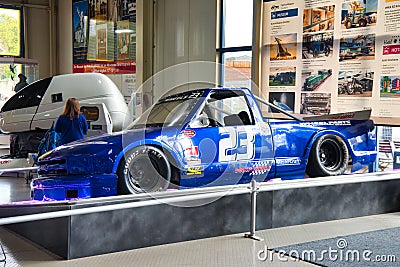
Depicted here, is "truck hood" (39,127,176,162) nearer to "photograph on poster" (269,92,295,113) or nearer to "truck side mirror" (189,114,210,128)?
"truck side mirror" (189,114,210,128)

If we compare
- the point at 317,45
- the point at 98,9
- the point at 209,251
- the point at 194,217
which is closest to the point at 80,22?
the point at 98,9

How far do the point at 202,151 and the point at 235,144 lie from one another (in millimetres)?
292

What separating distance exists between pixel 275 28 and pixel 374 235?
4.71 metres

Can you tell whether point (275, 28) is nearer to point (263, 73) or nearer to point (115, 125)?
point (263, 73)

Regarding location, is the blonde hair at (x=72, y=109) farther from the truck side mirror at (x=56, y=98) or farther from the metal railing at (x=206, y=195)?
the metal railing at (x=206, y=195)

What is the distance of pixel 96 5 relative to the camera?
13.2m

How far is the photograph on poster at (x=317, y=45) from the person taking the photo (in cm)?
784

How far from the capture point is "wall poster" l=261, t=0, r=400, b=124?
7.18m

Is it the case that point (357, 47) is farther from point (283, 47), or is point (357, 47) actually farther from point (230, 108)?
point (230, 108)

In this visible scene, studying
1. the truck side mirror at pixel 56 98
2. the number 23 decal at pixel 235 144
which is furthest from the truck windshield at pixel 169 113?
the truck side mirror at pixel 56 98

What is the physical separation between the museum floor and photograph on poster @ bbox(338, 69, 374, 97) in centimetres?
284

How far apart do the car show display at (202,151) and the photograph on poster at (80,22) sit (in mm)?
9804

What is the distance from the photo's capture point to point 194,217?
14.4ft

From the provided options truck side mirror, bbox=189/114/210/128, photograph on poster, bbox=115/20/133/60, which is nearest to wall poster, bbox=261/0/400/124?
truck side mirror, bbox=189/114/210/128
